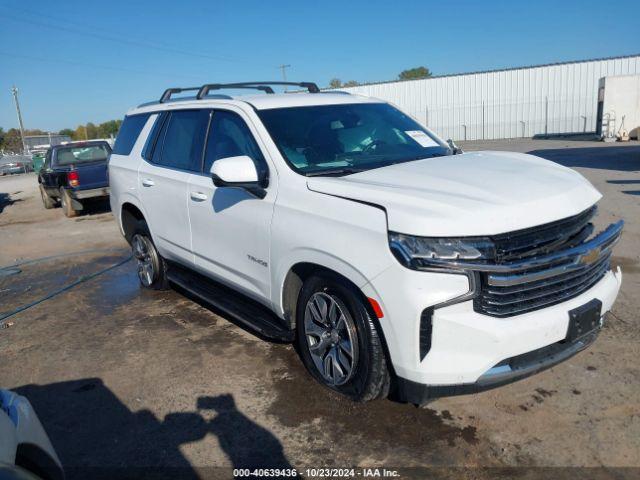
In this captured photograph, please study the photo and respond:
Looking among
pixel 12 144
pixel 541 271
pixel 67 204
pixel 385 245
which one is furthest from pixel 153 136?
pixel 12 144

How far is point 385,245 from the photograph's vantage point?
9.43 ft

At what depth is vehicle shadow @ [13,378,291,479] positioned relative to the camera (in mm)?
3035

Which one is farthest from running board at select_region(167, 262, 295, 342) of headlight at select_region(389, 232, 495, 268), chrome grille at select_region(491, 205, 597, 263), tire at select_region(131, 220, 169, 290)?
chrome grille at select_region(491, 205, 597, 263)

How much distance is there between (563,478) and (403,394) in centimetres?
86

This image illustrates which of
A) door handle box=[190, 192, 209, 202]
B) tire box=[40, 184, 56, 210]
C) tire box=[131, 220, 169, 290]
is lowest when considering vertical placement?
tire box=[40, 184, 56, 210]

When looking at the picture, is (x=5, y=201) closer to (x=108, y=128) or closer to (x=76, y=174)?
(x=76, y=174)

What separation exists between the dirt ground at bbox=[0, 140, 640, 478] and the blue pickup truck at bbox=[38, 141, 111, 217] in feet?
24.4

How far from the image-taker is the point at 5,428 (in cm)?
209

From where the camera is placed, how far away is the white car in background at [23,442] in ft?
6.77

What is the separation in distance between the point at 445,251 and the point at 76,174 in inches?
451

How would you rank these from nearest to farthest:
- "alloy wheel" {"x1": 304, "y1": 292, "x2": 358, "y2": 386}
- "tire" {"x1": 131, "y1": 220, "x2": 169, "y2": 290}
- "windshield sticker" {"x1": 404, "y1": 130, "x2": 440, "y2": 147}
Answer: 1. "alloy wheel" {"x1": 304, "y1": 292, "x2": 358, "y2": 386}
2. "windshield sticker" {"x1": 404, "y1": 130, "x2": 440, "y2": 147}
3. "tire" {"x1": 131, "y1": 220, "x2": 169, "y2": 290}

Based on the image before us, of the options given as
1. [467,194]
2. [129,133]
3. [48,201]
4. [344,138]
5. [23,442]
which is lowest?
[48,201]

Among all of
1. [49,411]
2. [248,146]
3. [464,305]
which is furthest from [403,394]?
[49,411]

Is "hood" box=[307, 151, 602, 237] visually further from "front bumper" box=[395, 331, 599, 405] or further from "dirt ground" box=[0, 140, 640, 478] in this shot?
"dirt ground" box=[0, 140, 640, 478]
